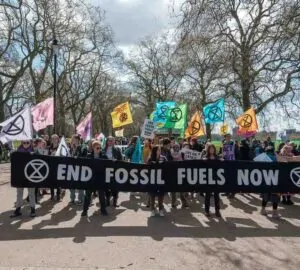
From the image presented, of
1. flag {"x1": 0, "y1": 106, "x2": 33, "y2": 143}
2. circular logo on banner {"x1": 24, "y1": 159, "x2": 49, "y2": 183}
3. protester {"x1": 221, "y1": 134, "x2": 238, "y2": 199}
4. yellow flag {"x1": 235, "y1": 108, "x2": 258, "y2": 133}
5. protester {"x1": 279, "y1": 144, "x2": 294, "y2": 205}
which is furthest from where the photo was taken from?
yellow flag {"x1": 235, "y1": 108, "x2": 258, "y2": 133}

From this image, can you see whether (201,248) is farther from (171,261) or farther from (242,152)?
(242,152)

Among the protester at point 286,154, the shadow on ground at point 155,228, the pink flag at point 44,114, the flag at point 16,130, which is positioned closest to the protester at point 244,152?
the protester at point 286,154

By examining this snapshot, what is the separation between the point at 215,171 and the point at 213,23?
334 centimetres

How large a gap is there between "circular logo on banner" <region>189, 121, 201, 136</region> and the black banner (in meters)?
8.41

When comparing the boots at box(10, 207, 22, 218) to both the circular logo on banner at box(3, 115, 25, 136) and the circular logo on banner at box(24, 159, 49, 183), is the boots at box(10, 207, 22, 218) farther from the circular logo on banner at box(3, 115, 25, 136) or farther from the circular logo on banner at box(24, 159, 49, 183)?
the circular logo on banner at box(3, 115, 25, 136)

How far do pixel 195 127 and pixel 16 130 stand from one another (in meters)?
9.19

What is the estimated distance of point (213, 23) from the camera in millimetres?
11211

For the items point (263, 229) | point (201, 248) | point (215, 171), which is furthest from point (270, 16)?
point (201, 248)

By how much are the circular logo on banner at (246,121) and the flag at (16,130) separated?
34.6ft

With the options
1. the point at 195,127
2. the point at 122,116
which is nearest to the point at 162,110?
the point at 195,127

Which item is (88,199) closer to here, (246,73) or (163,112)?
(163,112)

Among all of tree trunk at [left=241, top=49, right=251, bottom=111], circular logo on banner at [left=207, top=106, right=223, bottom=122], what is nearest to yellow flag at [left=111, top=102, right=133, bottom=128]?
circular logo on banner at [left=207, top=106, right=223, bottom=122]

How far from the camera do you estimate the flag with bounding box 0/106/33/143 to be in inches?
435

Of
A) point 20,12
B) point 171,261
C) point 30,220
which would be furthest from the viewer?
point 20,12
